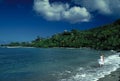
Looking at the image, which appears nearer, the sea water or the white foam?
the white foam

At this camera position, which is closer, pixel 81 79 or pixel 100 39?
pixel 81 79

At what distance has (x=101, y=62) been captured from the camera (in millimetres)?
45781

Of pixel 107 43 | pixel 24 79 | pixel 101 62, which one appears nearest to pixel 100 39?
pixel 107 43

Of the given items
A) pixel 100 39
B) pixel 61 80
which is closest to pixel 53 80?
pixel 61 80

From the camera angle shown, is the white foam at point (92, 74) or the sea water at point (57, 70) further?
the sea water at point (57, 70)

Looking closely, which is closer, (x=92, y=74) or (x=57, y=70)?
(x=92, y=74)

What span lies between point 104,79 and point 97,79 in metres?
0.83

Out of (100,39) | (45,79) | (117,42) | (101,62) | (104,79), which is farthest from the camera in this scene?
(100,39)

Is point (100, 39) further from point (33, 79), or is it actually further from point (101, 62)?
point (33, 79)

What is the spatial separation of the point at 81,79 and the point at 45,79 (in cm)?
475

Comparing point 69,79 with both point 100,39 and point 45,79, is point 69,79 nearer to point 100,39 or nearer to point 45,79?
point 45,79

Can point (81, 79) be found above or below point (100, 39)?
below

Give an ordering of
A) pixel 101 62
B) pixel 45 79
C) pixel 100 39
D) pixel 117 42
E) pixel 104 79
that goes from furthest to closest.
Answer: pixel 100 39 → pixel 117 42 → pixel 101 62 → pixel 45 79 → pixel 104 79

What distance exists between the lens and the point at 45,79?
32.0 metres
